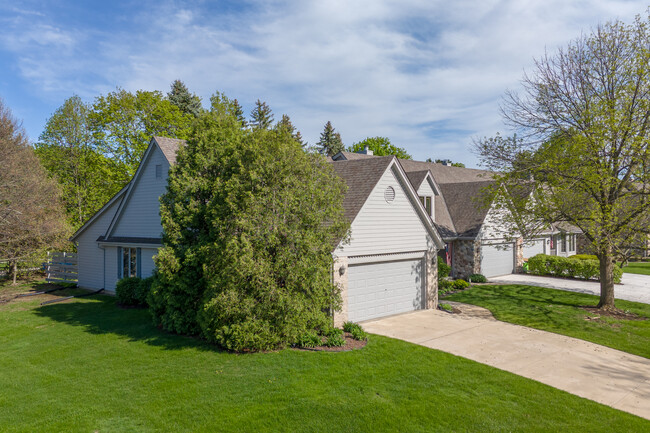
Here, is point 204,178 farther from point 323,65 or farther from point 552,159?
point 552,159

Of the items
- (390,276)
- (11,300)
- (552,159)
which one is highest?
(552,159)

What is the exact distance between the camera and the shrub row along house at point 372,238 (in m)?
13.9

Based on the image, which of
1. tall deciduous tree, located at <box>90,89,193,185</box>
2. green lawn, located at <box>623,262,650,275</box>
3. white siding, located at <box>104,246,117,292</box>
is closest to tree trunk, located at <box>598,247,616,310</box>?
green lawn, located at <box>623,262,650,275</box>

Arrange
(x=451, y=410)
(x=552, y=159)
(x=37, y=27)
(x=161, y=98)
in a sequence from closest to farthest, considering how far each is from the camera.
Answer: (x=451, y=410), (x=37, y=27), (x=552, y=159), (x=161, y=98)

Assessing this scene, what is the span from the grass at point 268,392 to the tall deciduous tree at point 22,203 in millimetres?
11203

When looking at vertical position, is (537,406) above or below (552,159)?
below

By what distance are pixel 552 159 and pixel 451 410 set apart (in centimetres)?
1220

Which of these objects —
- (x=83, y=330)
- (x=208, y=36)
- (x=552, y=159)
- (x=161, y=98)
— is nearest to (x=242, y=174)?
(x=208, y=36)

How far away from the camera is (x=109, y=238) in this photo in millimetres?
19562

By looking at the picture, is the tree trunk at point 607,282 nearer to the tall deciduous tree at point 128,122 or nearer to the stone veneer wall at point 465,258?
the stone veneer wall at point 465,258

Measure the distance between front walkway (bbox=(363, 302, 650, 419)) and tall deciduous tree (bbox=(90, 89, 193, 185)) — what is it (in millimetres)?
29004

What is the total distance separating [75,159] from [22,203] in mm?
14480

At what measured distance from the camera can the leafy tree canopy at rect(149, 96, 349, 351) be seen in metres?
10.3

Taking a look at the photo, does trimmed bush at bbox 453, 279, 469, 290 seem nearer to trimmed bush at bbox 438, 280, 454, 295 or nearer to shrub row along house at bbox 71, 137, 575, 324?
trimmed bush at bbox 438, 280, 454, 295
